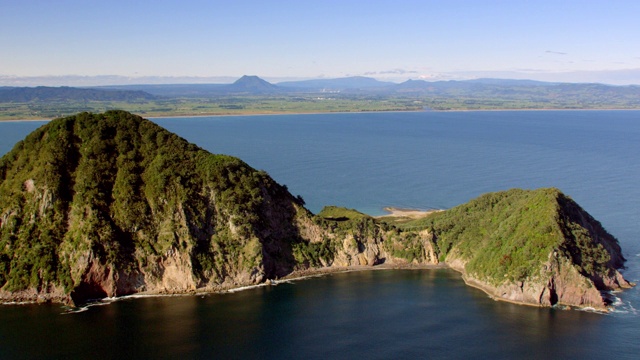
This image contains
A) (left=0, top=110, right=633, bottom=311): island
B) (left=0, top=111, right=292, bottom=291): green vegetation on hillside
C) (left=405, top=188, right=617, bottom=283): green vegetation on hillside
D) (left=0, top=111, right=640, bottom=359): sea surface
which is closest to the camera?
(left=0, top=111, right=640, bottom=359): sea surface

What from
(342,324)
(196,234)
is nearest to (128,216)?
(196,234)

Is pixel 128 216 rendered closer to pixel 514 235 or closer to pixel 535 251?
pixel 514 235

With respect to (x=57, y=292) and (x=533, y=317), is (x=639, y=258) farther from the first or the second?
(x=57, y=292)

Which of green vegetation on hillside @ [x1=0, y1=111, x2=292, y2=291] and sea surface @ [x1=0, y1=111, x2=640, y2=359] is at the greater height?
green vegetation on hillside @ [x1=0, y1=111, x2=292, y2=291]

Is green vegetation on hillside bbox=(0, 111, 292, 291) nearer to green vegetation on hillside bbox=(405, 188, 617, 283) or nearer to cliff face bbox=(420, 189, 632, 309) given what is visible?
green vegetation on hillside bbox=(405, 188, 617, 283)

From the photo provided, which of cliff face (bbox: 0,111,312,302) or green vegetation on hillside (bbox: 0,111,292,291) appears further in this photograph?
green vegetation on hillside (bbox: 0,111,292,291)

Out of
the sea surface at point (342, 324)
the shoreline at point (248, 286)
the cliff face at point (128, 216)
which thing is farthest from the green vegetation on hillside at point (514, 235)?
the cliff face at point (128, 216)

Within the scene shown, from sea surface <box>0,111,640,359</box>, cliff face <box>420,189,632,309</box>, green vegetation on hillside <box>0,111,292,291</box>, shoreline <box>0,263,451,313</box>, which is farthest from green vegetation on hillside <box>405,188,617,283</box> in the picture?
green vegetation on hillside <box>0,111,292,291</box>

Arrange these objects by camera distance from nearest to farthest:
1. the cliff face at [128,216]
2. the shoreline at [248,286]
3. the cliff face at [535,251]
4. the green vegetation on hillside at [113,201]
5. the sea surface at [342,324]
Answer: the sea surface at [342,324] → the shoreline at [248,286] → the cliff face at [535,251] → the cliff face at [128,216] → the green vegetation on hillside at [113,201]

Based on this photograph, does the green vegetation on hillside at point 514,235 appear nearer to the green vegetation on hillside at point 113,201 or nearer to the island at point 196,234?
the island at point 196,234
